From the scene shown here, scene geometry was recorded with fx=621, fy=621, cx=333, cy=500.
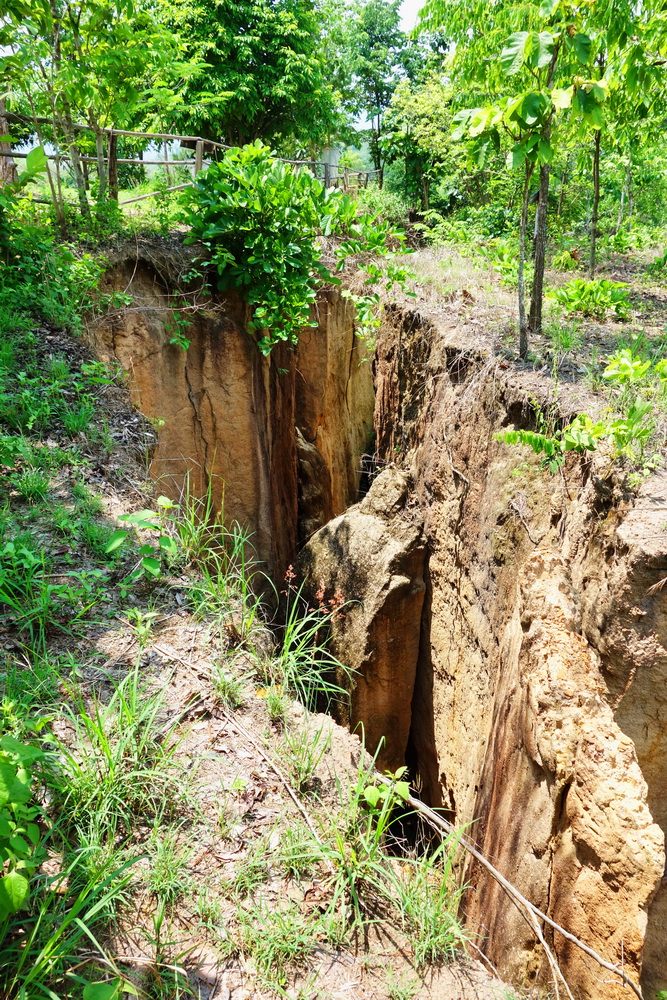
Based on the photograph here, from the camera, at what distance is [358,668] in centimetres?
546

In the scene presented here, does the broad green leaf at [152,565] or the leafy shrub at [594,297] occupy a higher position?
the leafy shrub at [594,297]

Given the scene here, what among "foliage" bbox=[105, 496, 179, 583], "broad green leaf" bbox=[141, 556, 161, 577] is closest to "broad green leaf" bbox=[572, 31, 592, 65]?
"foliage" bbox=[105, 496, 179, 583]

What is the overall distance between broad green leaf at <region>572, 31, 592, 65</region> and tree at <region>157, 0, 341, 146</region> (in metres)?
12.2

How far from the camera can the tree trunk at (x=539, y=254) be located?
4.59m

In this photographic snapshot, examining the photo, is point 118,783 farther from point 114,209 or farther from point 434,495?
point 114,209

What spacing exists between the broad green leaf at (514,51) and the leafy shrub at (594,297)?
82.3 inches

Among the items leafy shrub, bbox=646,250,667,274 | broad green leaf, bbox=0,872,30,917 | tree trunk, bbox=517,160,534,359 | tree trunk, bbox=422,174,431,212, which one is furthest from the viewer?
tree trunk, bbox=422,174,431,212

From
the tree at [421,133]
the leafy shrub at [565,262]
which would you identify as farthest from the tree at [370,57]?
the leafy shrub at [565,262]

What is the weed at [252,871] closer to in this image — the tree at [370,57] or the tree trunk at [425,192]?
the tree trunk at [425,192]

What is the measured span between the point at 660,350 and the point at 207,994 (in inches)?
178

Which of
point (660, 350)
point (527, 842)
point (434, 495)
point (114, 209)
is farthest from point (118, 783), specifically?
point (114, 209)

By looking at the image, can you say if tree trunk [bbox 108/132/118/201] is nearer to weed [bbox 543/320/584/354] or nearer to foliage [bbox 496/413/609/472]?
weed [bbox 543/320/584/354]

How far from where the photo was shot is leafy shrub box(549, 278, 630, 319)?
5.16 metres

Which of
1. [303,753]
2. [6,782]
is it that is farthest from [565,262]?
[6,782]
